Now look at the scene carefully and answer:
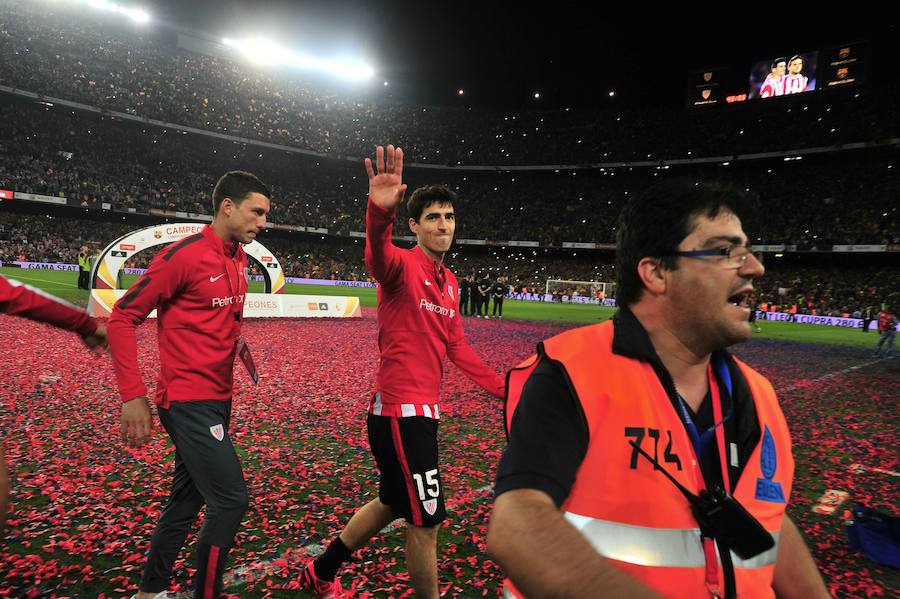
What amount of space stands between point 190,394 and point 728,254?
2.84 m

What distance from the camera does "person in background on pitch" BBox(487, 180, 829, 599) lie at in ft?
4.08

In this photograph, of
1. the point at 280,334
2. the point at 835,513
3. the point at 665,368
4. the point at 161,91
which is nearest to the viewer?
the point at 665,368

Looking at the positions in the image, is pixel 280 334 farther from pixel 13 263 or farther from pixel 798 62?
pixel 798 62

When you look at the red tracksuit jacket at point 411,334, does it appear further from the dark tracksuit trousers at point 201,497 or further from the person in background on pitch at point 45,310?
the person in background on pitch at point 45,310

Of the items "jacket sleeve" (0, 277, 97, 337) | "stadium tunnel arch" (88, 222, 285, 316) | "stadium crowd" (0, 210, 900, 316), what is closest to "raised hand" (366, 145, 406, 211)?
"jacket sleeve" (0, 277, 97, 337)

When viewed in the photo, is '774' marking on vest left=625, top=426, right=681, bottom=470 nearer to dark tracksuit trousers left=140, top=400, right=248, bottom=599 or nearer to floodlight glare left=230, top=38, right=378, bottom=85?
dark tracksuit trousers left=140, top=400, right=248, bottom=599

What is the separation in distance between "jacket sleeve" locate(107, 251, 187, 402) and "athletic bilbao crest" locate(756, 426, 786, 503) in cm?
301

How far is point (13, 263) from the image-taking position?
35.5 meters

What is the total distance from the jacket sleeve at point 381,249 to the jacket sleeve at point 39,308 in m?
1.74

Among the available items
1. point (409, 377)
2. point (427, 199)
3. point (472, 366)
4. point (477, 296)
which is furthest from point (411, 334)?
point (477, 296)

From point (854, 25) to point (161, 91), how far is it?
5941cm

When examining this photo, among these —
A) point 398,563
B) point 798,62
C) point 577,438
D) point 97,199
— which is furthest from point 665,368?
point 798,62

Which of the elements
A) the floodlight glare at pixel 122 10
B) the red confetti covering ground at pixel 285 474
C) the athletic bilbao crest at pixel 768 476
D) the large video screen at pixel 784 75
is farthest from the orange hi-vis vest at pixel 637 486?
the floodlight glare at pixel 122 10

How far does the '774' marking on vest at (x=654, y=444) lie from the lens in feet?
4.46
